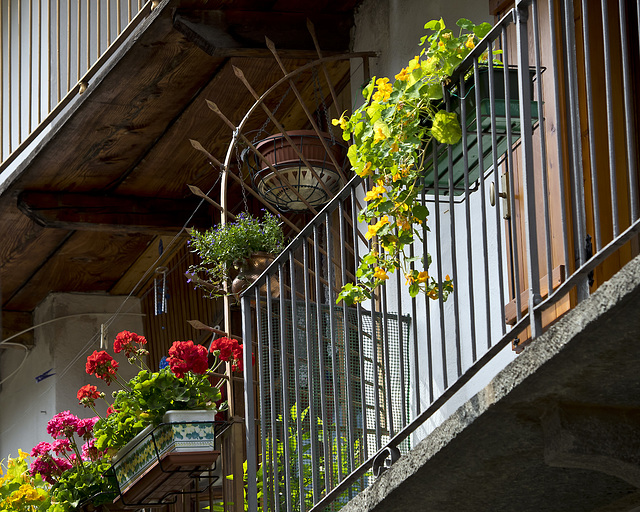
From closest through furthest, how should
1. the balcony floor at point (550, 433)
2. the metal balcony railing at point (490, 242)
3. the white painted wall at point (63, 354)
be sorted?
the balcony floor at point (550, 433) < the metal balcony railing at point (490, 242) < the white painted wall at point (63, 354)

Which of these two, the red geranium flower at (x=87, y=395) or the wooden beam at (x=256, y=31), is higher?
the wooden beam at (x=256, y=31)

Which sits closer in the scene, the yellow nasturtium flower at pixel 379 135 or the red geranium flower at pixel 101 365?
the yellow nasturtium flower at pixel 379 135

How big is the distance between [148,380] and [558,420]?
126 inches

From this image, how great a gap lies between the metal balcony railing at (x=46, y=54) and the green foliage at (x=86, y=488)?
7.43 ft

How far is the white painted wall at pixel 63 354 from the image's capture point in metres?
9.96

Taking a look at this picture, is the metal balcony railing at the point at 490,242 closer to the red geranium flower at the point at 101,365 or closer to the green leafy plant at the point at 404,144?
the green leafy plant at the point at 404,144

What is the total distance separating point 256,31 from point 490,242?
221cm

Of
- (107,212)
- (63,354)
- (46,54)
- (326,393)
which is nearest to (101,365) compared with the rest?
(326,393)

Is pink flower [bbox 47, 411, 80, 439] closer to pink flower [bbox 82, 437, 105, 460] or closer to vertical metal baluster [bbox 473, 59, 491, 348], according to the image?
pink flower [bbox 82, 437, 105, 460]

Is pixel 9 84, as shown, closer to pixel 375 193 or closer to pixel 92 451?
pixel 92 451

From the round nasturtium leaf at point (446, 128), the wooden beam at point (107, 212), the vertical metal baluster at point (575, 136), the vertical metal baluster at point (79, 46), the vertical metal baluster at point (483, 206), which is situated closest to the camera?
the vertical metal baluster at point (575, 136)

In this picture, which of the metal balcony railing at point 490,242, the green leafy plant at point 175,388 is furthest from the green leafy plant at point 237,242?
the green leafy plant at point 175,388

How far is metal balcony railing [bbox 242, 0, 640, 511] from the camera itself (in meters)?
3.34

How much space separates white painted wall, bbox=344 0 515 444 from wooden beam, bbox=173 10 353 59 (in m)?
0.17
